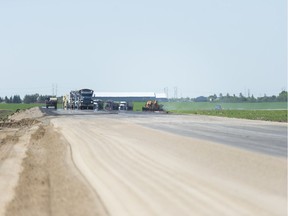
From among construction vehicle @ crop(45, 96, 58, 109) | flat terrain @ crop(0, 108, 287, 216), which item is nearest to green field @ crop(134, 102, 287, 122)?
construction vehicle @ crop(45, 96, 58, 109)

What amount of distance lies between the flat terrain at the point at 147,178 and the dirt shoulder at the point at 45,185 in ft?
0.07

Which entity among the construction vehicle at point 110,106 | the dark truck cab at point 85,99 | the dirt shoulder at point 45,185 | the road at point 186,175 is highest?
the dark truck cab at point 85,99

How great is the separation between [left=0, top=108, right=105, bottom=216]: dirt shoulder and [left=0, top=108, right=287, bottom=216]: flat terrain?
0.07 ft

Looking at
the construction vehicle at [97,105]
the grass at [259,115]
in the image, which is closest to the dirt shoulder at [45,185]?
the grass at [259,115]

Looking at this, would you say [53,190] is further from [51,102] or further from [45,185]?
[51,102]

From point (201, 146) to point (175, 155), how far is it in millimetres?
3544

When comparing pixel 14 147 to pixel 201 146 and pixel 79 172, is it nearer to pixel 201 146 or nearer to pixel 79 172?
pixel 201 146

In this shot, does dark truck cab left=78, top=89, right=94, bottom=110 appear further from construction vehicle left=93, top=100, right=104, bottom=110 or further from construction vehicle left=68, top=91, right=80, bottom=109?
construction vehicle left=93, top=100, right=104, bottom=110

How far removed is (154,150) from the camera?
22875mm

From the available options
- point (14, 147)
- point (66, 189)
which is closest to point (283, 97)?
point (14, 147)

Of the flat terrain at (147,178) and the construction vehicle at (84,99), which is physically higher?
the construction vehicle at (84,99)

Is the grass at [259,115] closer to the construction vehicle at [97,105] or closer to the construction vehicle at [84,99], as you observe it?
the construction vehicle at [84,99]

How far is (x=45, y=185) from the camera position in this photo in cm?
1585

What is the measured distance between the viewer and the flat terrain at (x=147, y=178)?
12000mm
